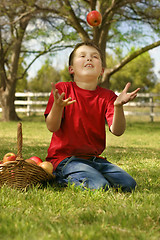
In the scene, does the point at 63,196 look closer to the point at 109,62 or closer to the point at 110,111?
the point at 110,111

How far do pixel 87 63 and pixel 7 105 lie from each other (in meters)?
12.5

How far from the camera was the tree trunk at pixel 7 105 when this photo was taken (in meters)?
15.1

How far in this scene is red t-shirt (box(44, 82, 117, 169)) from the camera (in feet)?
9.74

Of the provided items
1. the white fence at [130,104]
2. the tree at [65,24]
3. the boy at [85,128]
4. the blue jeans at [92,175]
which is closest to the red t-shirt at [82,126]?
the boy at [85,128]

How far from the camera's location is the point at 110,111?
300 cm

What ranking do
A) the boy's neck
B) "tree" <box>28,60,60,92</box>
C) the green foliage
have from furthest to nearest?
the green foliage → "tree" <box>28,60,60,92</box> → the boy's neck

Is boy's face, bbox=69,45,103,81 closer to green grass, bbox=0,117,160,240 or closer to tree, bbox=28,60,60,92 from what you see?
green grass, bbox=0,117,160,240

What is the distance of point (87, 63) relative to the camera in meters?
3.02

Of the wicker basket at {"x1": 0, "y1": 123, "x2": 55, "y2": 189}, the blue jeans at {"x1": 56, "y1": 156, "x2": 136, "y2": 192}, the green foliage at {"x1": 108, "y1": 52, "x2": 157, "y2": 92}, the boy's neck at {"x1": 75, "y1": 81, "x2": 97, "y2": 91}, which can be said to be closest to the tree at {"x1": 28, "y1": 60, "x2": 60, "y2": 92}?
the green foliage at {"x1": 108, "y1": 52, "x2": 157, "y2": 92}

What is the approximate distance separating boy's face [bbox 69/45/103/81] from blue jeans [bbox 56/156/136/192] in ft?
2.57

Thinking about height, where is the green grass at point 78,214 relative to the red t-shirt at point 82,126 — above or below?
below

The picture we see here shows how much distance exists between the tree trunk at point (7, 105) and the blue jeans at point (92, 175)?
12527 mm

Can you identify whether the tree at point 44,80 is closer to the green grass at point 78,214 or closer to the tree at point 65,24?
the tree at point 65,24

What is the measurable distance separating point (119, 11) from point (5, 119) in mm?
7048
